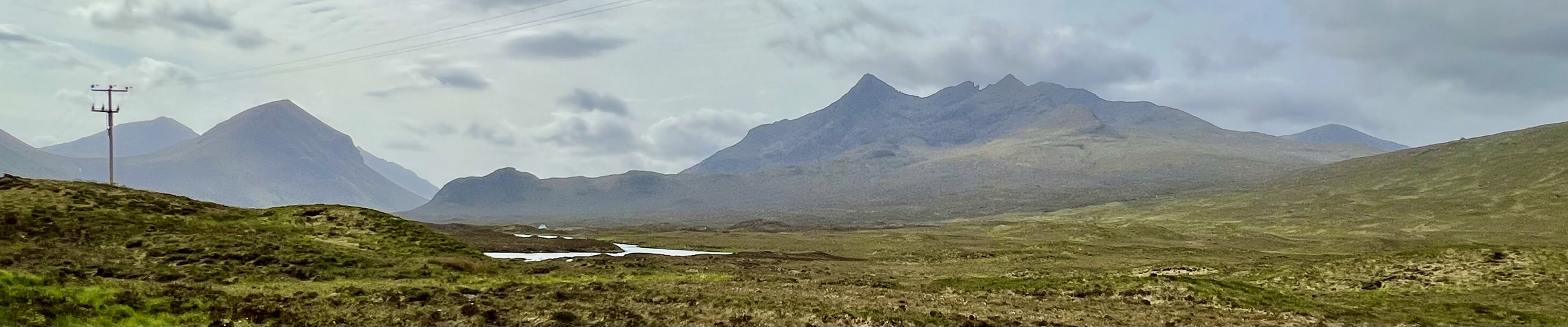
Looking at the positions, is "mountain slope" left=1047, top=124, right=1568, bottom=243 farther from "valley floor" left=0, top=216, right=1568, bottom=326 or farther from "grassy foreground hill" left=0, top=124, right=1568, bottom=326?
"grassy foreground hill" left=0, top=124, right=1568, bottom=326

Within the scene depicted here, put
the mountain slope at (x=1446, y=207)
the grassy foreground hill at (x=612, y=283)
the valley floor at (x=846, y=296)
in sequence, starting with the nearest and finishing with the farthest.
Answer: the valley floor at (x=846, y=296)
the grassy foreground hill at (x=612, y=283)
the mountain slope at (x=1446, y=207)

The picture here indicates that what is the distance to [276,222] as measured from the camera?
53.0 metres

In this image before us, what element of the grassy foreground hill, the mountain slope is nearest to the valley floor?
the grassy foreground hill

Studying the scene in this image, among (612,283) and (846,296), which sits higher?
(612,283)

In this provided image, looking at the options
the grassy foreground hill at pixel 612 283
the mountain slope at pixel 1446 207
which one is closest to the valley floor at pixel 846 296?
the grassy foreground hill at pixel 612 283

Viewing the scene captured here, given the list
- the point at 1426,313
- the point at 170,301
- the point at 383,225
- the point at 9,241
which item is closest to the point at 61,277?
the point at 170,301

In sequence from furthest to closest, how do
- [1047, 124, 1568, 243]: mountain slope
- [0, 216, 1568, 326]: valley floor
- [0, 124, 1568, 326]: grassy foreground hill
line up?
1. [1047, 124, 1568, 243]: mountain slope
2. [0, 124, 1568, 326]: grassy foreground hill
3. [0, 216, 1568, 326]: valley floor

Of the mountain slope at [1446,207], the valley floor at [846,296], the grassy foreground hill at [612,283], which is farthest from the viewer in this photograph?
the mountain slope at [1446,207]

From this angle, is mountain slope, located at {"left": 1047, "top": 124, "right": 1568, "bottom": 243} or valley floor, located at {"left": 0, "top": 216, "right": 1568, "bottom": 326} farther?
mountain slope, located at {"left": 1047, "top": 124, "right": 1568, "bottom": 243}

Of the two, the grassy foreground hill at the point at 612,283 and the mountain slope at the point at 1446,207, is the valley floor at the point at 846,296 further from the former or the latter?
the mountain slope at the point at 1446,207

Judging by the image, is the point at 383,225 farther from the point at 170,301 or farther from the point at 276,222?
the point at 170,301

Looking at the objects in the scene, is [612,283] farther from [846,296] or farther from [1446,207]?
[1446,207]

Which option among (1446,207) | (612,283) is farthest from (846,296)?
(1446,207)

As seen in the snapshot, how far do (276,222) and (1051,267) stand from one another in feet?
156
